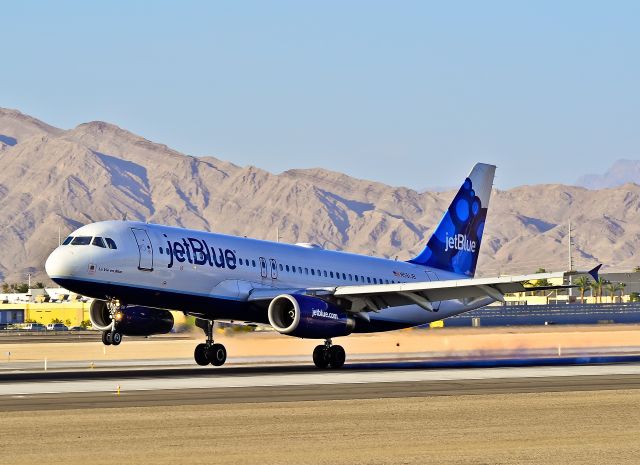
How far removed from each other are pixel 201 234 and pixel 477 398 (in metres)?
20.7

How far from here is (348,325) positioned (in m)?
51.8

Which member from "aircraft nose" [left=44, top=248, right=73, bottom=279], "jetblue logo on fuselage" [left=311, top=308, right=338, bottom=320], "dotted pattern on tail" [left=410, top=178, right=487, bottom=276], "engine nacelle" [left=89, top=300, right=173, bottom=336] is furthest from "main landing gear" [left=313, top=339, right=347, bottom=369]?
"dotted pattern on tail" [left=410, top=178, right=487, bottom=276]

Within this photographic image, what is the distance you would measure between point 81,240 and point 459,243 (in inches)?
916

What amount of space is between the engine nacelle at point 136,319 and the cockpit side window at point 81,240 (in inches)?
143

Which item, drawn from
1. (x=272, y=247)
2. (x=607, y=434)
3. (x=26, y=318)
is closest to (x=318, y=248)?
(x=272, y=247)

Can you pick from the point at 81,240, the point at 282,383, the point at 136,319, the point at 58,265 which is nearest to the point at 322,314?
the point at 136,319

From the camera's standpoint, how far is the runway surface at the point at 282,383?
34.6 meters

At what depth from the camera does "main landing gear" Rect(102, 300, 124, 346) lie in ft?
157

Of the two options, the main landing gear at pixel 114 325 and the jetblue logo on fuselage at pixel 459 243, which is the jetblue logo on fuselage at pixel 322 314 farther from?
the jetblue logo on fuselage at pixel 459 243

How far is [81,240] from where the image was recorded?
48.3m

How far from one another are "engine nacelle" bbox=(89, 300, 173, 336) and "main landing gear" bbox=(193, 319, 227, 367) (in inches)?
63.9

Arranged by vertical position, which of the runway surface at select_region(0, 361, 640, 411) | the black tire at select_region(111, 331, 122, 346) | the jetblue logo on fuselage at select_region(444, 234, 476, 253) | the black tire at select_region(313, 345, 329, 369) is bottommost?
the runway surface at select_region(0, 361, 640, 411)

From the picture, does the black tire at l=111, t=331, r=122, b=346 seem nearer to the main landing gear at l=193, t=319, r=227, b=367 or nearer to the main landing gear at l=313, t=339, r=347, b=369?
the main landing gear at l=193, t=319, r=227, b=367

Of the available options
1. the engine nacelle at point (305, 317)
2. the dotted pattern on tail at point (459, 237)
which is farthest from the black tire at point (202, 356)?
the dotted pattern on tail at point (459, 237)
